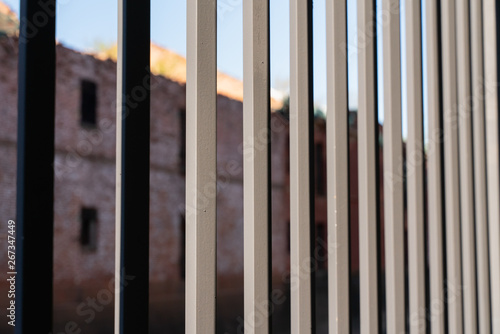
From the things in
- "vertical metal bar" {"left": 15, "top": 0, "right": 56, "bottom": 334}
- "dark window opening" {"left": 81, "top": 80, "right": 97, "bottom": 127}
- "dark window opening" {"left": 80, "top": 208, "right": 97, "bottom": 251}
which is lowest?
"dark window opening" {"left": 80, "top": 208, "right": 97, "bottom": 251}

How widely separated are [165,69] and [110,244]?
3.66 m

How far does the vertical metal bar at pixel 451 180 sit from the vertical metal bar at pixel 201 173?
78cm

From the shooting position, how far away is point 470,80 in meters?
1.47

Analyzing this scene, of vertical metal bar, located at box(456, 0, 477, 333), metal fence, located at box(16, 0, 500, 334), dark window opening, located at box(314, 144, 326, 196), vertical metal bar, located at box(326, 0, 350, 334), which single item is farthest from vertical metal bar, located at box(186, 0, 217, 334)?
dark window opening, located at box(314, 144, 326, 196)

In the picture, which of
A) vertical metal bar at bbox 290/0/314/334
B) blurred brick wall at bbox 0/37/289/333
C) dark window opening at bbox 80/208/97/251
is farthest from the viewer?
dark window opening at bbox 80/208/97/251

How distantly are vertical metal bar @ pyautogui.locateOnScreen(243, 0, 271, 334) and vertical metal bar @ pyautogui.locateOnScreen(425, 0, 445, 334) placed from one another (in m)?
0.61

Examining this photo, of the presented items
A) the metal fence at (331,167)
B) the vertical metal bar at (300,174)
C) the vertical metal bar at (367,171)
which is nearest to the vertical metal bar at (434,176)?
the metal fence at (331,167)

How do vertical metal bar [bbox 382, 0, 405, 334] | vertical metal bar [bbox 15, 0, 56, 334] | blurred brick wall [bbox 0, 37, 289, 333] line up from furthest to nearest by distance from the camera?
blurred brick wall [bbox 0, 37, 289, 333] → vertical metal bar [bbox 382, 0, 405, 334] → vertical metal bar [bbox 15, 0, 56, 334]

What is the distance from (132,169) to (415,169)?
741 mm

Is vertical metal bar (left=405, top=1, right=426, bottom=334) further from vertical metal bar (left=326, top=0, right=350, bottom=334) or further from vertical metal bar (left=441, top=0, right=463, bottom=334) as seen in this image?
vertical metal bar (left=326, top=0, right=350, bottom=334)

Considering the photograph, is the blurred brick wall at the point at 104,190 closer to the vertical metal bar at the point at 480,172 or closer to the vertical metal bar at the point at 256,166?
the vertical metal bar at the point at 480,172

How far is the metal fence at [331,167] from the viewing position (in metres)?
0.57

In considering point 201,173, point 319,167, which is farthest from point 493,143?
point 319,167

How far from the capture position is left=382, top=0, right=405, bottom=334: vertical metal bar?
3.68ft
